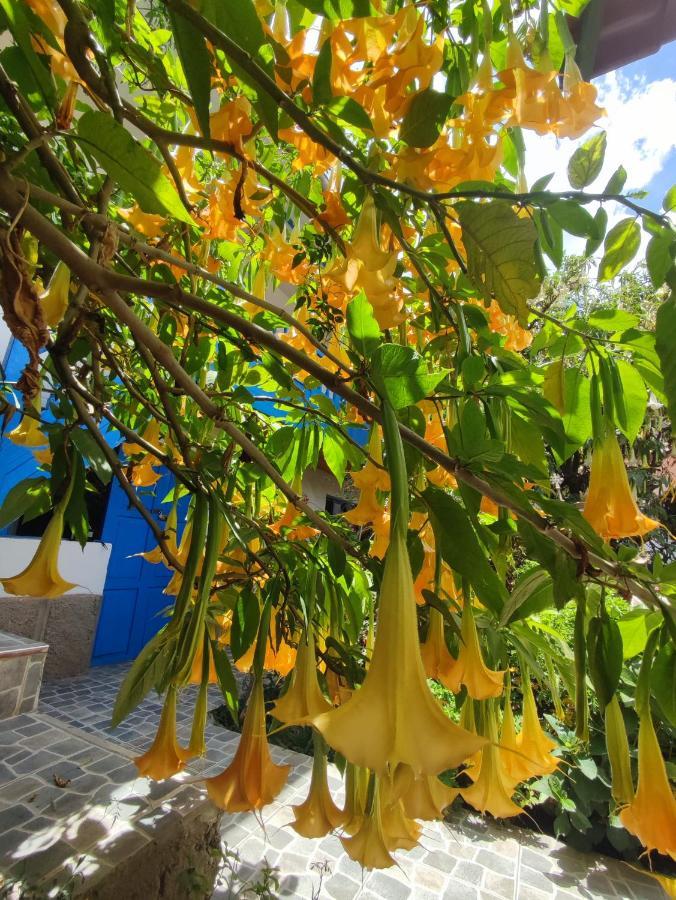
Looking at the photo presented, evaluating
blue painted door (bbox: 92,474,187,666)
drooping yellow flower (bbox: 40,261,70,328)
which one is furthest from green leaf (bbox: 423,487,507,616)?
blue painted door (bbox: 92,474,187,666)

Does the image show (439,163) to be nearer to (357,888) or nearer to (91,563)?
(357,888)

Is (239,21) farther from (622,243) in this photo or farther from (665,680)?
(665,680)

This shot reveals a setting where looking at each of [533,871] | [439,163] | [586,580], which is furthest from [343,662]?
[533,871]

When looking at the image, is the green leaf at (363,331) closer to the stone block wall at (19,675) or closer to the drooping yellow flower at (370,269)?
the drooping yellow flower at (370,269)

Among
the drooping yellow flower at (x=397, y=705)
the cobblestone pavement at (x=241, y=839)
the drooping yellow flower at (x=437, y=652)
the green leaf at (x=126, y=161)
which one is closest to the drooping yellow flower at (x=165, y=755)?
the drooping yellow flower at (x=437, y=652)

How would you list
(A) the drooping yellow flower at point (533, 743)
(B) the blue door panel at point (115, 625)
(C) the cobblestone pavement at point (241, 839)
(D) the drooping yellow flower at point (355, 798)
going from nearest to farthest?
(D) the drooping yellow flower at point (355, 798) → (A) the drooping yellow flower at point (533, 743) → (C) the cobblestone pavement at point (241, 839) → (B) the blue door panel at point (115, 625)

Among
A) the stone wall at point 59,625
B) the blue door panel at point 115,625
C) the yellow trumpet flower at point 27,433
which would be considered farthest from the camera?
the blue door panel at point 115,625

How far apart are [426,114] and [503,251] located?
15cm

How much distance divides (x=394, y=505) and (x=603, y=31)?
157cm

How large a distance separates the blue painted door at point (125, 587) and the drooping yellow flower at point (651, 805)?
3904 mm

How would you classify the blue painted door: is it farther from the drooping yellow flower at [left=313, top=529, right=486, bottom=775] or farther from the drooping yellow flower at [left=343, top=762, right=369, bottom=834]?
the drooping yellow flower at [left=313, top=529, right=486, bottom=775]

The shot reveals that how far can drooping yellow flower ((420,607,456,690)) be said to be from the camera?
21.2 inches

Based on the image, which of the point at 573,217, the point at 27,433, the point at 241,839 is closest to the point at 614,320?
the point at 573,217

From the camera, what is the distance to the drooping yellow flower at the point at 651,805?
44cm
